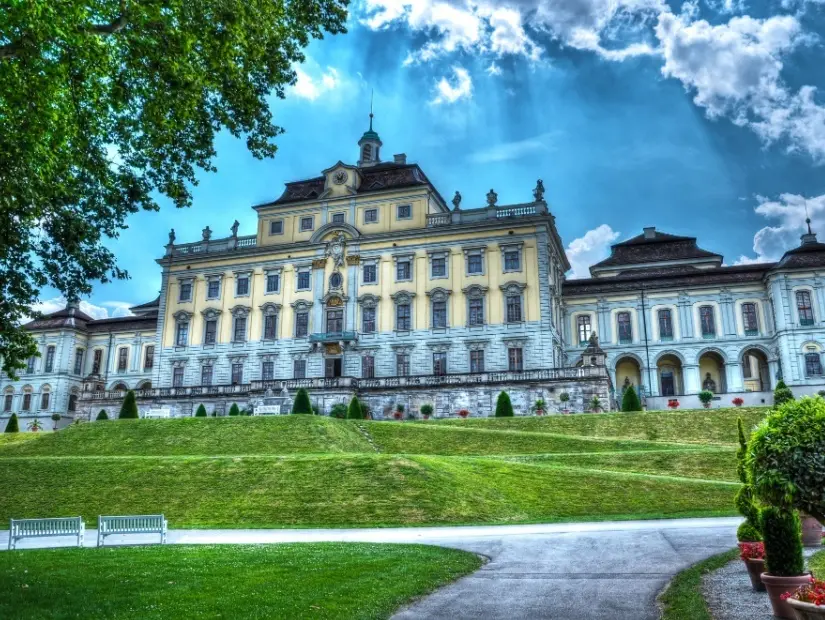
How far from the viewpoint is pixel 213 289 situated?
194 ft

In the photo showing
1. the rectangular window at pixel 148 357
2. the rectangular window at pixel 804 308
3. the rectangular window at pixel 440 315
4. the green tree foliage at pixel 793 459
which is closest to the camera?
the green tree foliage at pixel 793 459

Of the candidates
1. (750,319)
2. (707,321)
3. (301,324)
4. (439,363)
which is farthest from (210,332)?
(750,319)

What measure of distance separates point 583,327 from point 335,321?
19.9 meters

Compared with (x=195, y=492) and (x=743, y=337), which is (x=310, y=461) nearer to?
(x=195, y=492)

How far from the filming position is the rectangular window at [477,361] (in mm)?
51344

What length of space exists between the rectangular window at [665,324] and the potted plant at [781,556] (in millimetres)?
49659

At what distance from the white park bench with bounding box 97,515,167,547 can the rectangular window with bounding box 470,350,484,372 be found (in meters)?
36.0

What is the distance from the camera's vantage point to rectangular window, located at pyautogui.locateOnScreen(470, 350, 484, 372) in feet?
168

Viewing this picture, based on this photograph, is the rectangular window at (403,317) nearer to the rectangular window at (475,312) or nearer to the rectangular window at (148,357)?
the rectangular window at (475,312)

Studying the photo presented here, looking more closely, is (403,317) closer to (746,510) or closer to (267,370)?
(267,370)

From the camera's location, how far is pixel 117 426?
3688 centimetres

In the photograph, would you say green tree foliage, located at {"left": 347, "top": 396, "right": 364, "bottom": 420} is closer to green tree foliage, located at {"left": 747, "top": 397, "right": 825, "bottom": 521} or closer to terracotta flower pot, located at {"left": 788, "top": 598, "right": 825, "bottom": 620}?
green tree foliage, located at {"left": 747, "top": 397, "right": 825, "bottom": 521}

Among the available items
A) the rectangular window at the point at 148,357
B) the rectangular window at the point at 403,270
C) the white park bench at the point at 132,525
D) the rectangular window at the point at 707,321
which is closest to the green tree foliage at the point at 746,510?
the white park bench at the point at 132,525

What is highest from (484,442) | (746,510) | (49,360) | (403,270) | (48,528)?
(403,270)
